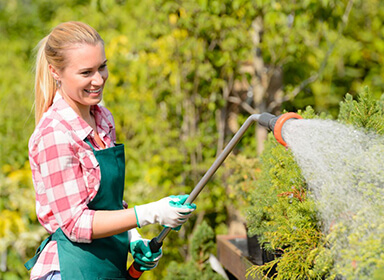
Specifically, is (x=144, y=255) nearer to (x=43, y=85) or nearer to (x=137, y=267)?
(x=137, y=267)

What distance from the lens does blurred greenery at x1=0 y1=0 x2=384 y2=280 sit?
141 inches

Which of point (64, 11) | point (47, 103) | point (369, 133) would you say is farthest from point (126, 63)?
point (64, 11)

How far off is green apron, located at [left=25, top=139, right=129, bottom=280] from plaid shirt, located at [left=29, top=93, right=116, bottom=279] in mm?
30

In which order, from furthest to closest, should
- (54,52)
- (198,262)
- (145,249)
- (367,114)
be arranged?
(198,262)
(145,249)
(367,114)
(54,52)

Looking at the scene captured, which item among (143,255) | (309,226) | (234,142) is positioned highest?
(234,142)

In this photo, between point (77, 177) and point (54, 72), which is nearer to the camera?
point (77, 177)

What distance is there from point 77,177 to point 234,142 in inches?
19.3

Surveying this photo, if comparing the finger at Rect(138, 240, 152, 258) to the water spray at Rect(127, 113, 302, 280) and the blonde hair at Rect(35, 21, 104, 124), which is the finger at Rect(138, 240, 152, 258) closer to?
the water spray at Rect(127, 113, 302, 280)

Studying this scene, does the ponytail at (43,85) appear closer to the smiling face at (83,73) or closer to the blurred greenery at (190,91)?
the smiling face at (83,73)

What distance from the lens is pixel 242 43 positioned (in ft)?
11.8

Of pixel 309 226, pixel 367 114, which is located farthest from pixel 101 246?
pixel 367 114

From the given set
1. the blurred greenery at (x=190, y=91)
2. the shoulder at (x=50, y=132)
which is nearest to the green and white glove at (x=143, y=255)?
the shoulder at (x=50, y=132)

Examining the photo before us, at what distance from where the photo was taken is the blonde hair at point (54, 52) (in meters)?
1.68

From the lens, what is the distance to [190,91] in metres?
3.88
